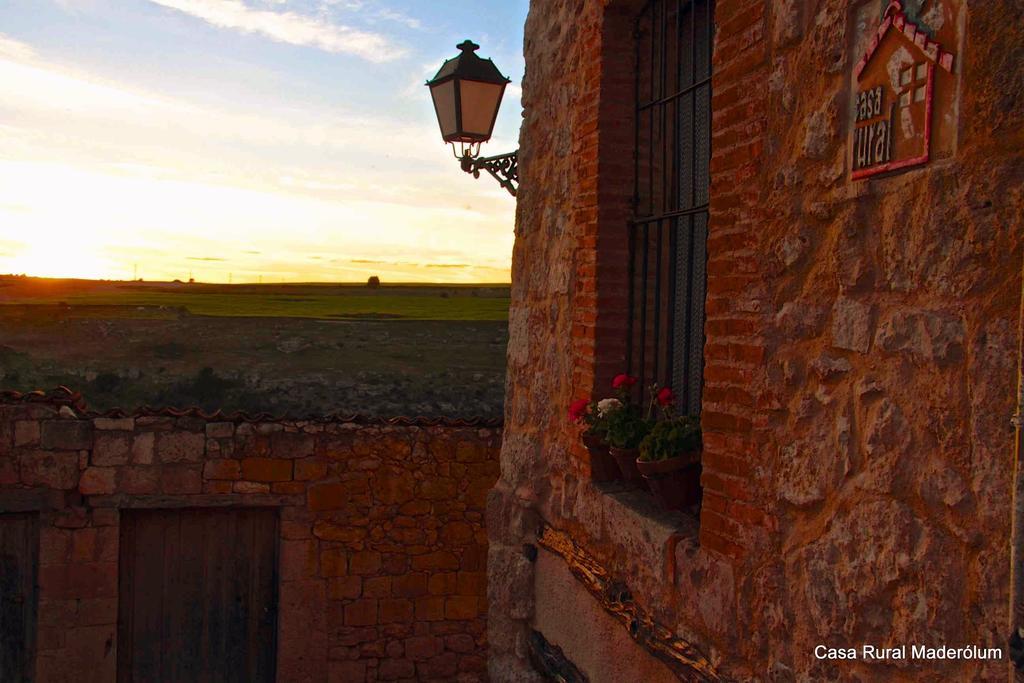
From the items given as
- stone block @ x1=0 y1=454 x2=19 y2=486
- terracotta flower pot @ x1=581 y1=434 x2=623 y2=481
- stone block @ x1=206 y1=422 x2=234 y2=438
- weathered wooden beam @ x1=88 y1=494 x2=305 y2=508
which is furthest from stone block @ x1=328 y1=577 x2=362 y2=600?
terracotta flower pot @ x1=581 y1=434 x2=623 y2=481

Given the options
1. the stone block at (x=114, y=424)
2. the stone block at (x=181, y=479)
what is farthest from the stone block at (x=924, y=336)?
the stone block at (x=114, y=424)

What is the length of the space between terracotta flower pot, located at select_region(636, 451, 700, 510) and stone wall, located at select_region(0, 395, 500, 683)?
4.55 meters

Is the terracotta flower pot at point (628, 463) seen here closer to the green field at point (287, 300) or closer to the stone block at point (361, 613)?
the stone block at point (361, 613)

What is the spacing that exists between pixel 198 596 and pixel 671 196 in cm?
576

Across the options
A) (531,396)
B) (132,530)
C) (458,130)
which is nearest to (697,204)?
(531,396)

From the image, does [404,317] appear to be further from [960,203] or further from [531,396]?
[960,203]

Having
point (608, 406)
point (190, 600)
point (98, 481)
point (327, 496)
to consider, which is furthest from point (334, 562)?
point (608, 406)

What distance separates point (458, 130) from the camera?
242 inches

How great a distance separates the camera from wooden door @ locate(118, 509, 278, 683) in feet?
23.7

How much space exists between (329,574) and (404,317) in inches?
1350

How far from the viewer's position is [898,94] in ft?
6.16

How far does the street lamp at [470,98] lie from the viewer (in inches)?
238

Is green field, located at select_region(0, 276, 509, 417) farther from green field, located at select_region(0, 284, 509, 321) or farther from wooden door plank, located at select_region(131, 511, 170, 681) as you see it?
wooden door plank, located at select_region(131, 511, 170, 681)

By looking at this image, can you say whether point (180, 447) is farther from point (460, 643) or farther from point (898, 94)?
point (898, 94)
